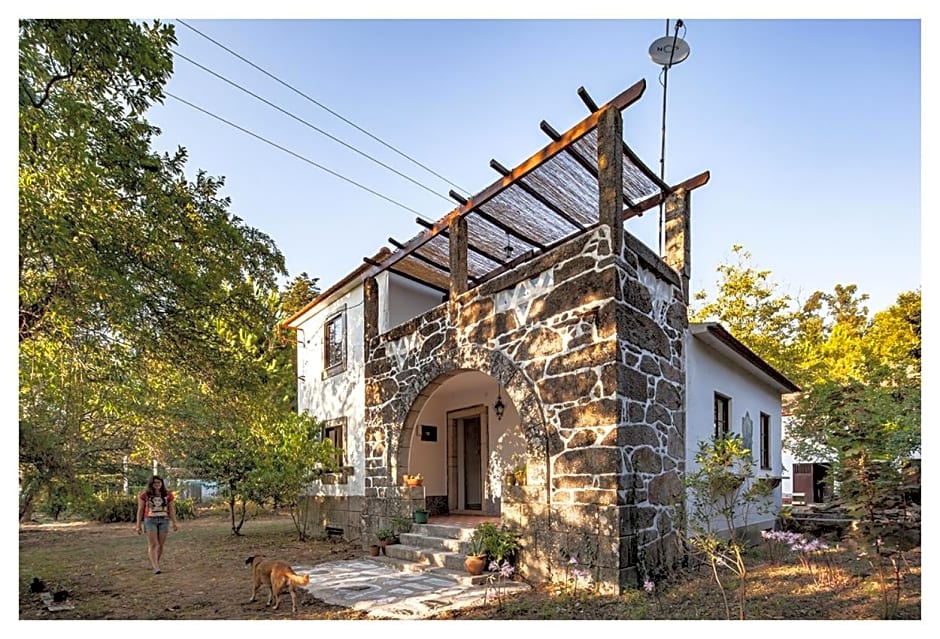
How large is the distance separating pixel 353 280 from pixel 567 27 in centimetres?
545

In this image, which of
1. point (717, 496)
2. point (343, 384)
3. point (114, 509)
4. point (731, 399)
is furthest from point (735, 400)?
point (114, 509)

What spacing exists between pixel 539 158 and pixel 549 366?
2126mm

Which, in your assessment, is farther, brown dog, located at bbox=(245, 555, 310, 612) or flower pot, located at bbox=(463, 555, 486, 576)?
flower pot, located at bbox=(463, 555, 486, 576)

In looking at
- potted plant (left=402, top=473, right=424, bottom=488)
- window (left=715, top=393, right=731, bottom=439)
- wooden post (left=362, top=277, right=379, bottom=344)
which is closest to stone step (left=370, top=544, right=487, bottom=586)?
potted plant (left=402, top=473, right=424, bottom=488)

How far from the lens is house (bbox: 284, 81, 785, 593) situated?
5.78 meters

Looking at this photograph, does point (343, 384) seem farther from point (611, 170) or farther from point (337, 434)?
point (611, 170)

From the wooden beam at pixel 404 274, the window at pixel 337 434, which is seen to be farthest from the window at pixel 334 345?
the wooden beam at pixel 404 274

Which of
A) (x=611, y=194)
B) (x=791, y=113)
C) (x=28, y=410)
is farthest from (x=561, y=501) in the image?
(x=28, y=410)

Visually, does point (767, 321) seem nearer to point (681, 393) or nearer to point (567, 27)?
point (681, 393)

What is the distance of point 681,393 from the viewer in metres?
6.97

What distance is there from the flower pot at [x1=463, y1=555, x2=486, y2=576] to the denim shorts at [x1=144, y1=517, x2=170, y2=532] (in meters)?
3.74

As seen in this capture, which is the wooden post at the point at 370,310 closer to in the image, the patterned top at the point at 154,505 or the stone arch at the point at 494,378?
the stone arch at the point at 494,378

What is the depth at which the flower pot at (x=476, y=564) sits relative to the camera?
253 inches

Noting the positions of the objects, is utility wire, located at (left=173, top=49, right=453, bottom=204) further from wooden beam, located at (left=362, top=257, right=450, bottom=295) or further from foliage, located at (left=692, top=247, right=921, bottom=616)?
foliage, located at (left=692, top=247, right=921, bottom=616)
